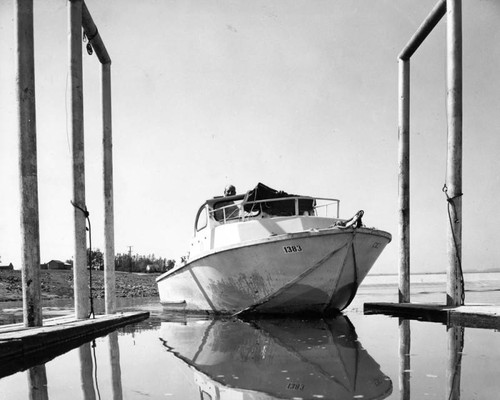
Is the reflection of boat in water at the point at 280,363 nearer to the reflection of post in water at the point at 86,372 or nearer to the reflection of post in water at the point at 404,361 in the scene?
the reflection of post in water at the point at 404,361

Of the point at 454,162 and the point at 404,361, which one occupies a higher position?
the point at 454,162

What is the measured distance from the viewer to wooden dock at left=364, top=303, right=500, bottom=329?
24.8 feet

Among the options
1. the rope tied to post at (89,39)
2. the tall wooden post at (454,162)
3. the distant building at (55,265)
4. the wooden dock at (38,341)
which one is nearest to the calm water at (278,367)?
the wooden dock at (38,341)

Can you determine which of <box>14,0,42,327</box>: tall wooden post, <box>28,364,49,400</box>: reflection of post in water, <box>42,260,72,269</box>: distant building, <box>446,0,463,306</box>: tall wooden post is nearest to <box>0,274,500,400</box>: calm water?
<box>28,364,49,400</box>: reflection of post in water

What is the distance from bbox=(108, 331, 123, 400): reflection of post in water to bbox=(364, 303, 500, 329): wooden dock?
570 cm

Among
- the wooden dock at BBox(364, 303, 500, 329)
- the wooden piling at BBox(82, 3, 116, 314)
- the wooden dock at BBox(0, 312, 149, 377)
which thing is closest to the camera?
the wooden dock at BBox(0, 312, 149, 377)

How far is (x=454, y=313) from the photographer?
27.4 feet

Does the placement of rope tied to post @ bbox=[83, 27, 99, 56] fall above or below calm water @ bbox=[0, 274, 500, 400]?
above

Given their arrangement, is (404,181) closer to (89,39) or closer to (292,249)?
(292,249)

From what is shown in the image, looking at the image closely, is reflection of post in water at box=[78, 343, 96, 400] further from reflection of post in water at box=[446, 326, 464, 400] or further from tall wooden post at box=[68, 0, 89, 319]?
reflection of post in water at box=[446, 326, 464, 400]

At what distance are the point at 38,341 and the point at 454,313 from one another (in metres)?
6.83

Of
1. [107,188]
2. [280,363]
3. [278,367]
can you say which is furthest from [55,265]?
[278,367]

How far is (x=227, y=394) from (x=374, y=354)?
228cm

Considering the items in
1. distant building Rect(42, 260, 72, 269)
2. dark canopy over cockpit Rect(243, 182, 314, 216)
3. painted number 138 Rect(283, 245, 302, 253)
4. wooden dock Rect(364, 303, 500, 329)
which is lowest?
distant building Rect(42, 260, 72, 269)
